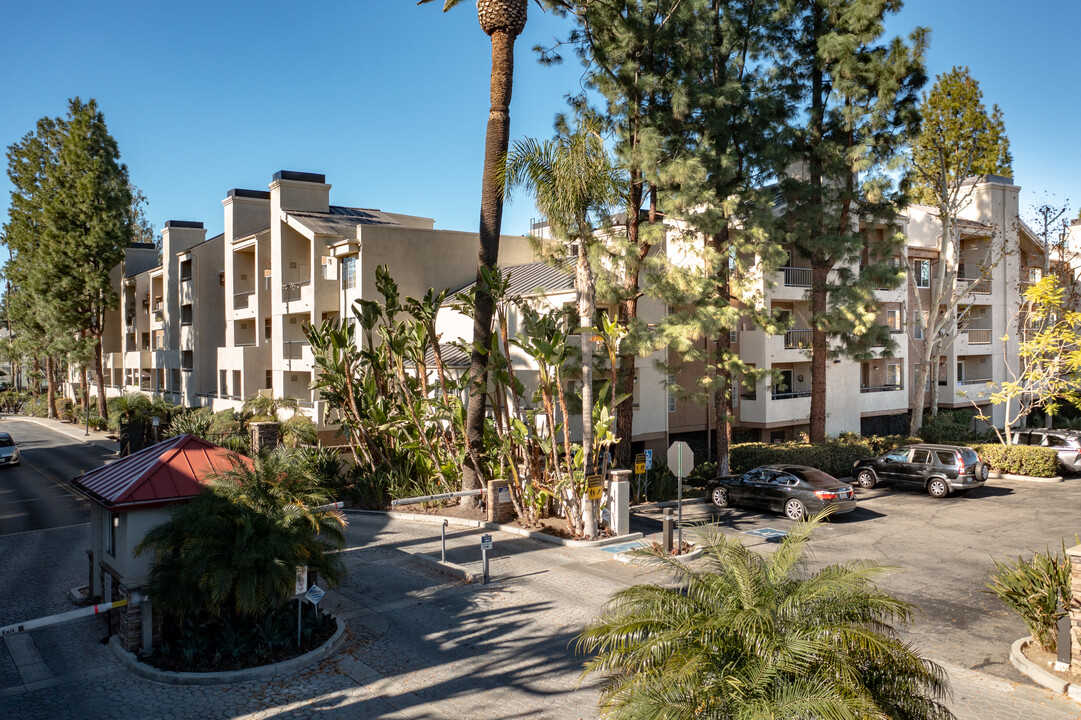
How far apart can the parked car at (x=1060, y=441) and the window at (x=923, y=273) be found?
31.6 ft

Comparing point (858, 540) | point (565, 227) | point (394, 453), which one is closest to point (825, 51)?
point (565, 227)

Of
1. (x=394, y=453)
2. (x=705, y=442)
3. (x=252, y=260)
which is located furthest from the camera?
(x=252, y=260)

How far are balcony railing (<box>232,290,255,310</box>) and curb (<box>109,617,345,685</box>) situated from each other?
3124cm

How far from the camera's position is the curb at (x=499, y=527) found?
18.5 m

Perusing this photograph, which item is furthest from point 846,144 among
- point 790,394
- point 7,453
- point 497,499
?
point 7,453

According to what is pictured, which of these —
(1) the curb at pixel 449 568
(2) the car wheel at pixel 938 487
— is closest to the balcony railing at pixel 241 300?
(1) the curb at pixel 449 568

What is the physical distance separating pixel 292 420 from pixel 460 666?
22.3 meters

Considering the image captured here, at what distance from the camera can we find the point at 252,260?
138 ft

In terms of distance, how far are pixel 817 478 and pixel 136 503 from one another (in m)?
17.5

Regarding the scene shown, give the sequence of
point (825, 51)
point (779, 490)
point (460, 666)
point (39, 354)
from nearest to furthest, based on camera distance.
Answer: point (460, 666) → point (779, 490) → point (825, 51) → point (39, 354)

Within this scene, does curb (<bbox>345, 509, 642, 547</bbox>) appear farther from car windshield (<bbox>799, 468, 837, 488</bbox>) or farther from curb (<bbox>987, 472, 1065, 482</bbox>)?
curb (<bbox>987, 472, 1065, 482</bbox>)

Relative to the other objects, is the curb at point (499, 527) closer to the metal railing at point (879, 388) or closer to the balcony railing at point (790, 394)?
the balcony railing at point (790, 394)

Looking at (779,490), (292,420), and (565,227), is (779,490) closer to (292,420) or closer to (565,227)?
(565,227)

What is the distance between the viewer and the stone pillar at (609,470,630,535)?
19.1m
